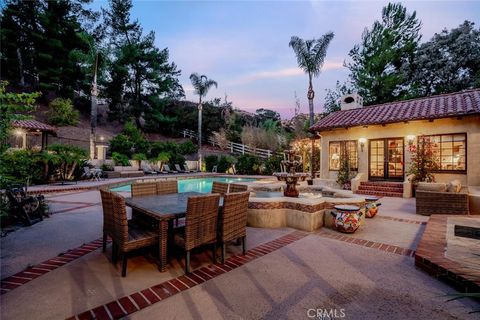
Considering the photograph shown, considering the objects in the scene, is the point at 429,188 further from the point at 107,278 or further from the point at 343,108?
the point at 343,108

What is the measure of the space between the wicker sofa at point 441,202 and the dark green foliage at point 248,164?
12091 mm

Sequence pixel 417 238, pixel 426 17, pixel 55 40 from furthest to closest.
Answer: pixel 55 40 → pixel 426 17 → pixel 417 238

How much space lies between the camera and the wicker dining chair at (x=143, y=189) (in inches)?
171

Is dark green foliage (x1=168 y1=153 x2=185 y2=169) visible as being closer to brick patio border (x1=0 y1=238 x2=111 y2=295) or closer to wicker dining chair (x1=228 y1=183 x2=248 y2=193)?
wicker dining chair (x1=228 y1=183 x2=248 y2=193)

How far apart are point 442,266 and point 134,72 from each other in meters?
31.2

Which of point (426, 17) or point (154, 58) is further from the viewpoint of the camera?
point (154, 58)

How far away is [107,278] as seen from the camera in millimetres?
2873

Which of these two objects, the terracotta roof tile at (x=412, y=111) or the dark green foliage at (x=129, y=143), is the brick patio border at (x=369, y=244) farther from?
the dark green foliage at (x=129, y=143)

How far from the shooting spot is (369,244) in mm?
4137

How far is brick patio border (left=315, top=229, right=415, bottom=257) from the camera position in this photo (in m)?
3.77

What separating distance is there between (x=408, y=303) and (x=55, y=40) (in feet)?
103

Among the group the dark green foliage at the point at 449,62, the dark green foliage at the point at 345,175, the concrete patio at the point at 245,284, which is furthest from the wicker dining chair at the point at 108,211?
the dark green foliage at the point at 449,62

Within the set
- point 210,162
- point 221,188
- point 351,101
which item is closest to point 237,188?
point 221,188

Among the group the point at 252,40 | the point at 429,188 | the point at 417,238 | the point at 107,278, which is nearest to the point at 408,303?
the point at 417,238
